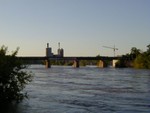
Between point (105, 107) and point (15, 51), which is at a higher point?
point (15, 51)

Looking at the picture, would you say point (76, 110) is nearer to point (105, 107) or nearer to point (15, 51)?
point (105, 107)

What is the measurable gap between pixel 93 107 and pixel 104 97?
398 inches

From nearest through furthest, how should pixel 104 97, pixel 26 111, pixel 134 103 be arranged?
pixel 26 111, pixel 134 103, pixel 104 97

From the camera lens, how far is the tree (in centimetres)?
4238

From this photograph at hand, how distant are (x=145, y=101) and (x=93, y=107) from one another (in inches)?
329

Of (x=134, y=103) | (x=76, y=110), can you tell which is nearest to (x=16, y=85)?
(x=76, y=110)

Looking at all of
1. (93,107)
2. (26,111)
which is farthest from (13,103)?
(93,107)

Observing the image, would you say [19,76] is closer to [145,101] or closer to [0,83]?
[0,83]

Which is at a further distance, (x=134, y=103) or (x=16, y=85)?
(x=134, y=103)

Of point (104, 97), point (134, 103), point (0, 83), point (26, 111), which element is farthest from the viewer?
point (104, 97)

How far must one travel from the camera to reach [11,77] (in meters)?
43.4

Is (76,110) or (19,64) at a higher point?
(19,64)

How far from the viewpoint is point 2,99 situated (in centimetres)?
4247

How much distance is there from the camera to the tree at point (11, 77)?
139 ft
